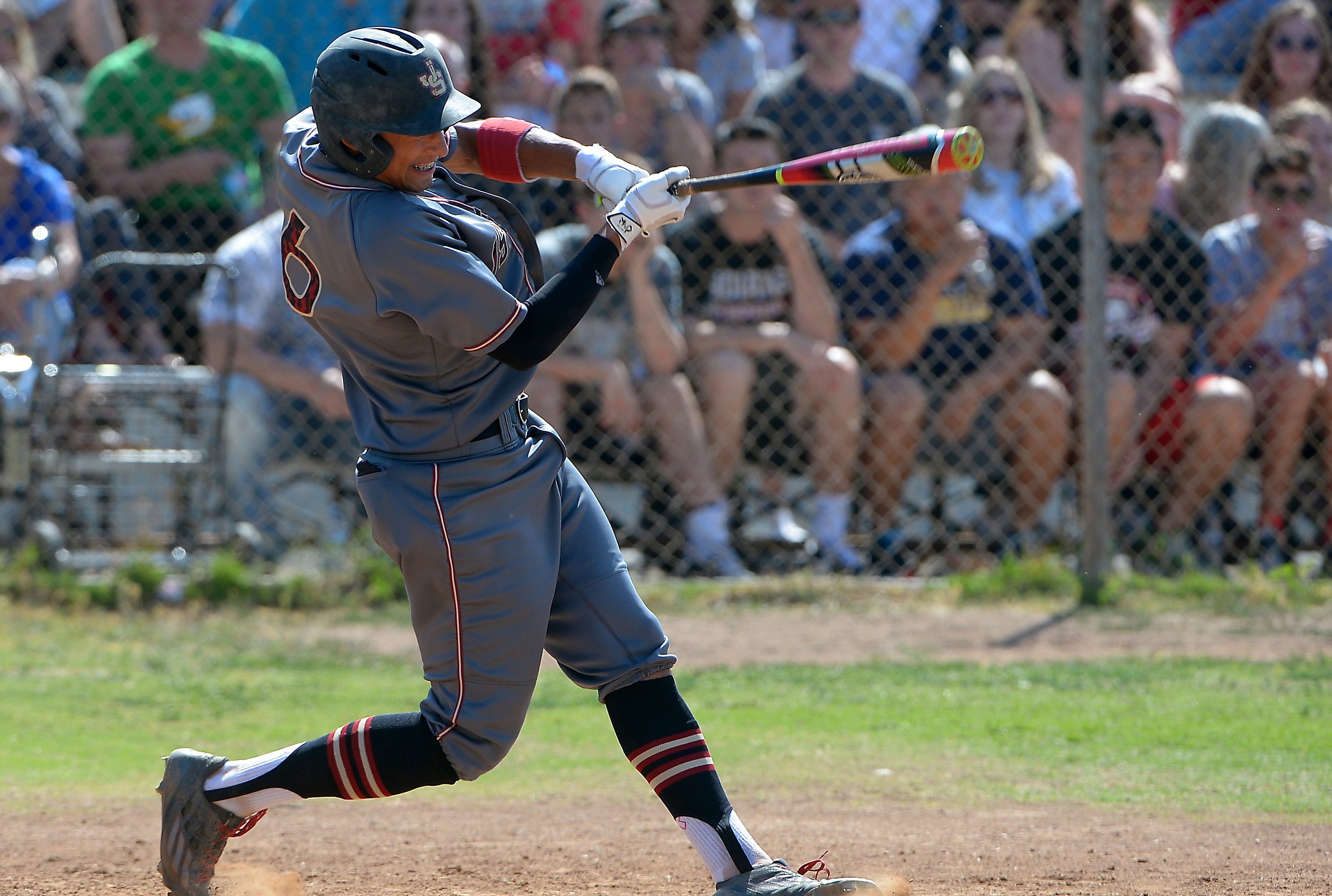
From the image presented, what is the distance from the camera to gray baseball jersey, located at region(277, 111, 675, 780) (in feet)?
9.12

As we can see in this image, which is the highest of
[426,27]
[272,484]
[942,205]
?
[426,27]

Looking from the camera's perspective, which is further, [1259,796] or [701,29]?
[701,29]

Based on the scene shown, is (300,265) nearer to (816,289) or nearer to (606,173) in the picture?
(606,173)

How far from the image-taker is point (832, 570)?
23.0ft

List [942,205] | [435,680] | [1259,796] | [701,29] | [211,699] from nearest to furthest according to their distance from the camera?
[435,680] → [1259,796] → [211,699] → [942,205] → [701,29]

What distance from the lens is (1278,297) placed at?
7070 mm

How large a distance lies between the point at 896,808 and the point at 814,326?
3401 mm

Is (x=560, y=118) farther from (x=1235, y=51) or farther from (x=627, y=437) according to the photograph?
(x=1235, y=51)

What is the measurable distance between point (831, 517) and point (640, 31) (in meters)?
2.71

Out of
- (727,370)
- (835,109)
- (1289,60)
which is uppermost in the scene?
(1289,60)

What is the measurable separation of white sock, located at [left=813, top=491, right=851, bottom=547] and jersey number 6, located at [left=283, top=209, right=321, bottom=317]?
419 centimetres

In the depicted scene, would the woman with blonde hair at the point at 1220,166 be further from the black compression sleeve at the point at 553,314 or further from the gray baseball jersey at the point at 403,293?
the gray baseball jersey at the point at 403,293

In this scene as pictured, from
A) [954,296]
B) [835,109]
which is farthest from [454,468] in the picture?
[835,109]

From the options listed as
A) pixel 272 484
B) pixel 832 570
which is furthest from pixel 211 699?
pixel 832 570
